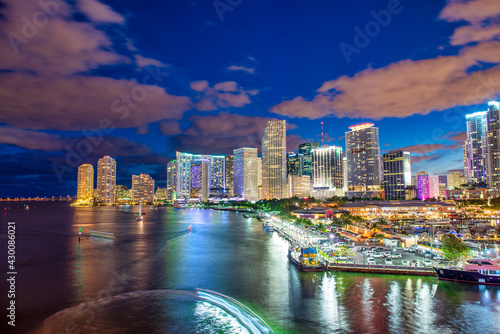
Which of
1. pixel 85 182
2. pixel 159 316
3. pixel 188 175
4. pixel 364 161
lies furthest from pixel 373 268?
pixel 85 182

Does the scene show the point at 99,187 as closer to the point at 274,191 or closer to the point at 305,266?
the point at 274,191

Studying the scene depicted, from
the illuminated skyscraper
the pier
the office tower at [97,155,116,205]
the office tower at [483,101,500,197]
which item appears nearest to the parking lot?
the pier

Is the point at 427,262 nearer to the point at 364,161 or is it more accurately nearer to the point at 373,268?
the point at 373,268

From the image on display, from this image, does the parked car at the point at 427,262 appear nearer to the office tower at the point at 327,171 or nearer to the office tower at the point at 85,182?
the office tower at the point at 327,171

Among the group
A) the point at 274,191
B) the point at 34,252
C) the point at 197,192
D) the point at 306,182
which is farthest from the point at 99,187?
the point at 34,252

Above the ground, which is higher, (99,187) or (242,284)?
(99,187)

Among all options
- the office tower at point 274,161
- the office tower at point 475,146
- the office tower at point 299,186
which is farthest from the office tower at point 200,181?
the office tower at point 475,146
